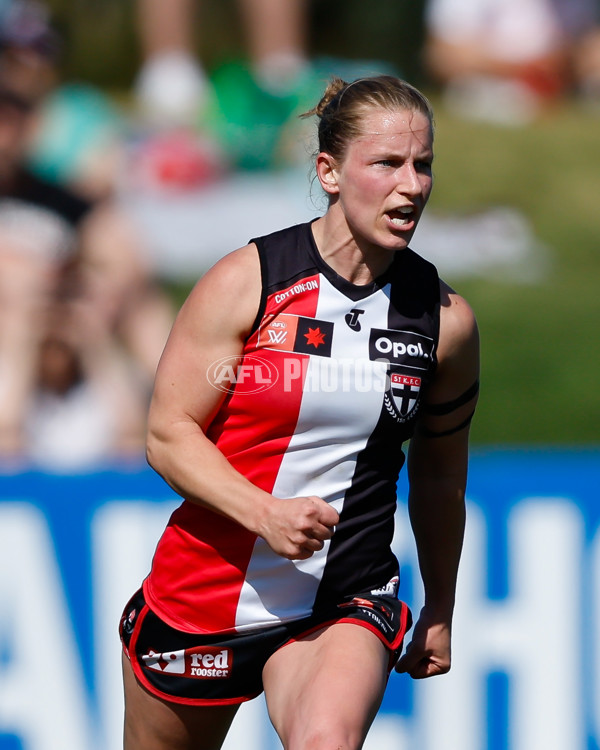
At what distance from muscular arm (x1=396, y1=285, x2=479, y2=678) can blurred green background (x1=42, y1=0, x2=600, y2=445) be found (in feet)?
12.2

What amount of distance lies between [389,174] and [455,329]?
1.28ft

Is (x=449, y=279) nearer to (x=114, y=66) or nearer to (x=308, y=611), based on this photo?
(x=114, y=66)

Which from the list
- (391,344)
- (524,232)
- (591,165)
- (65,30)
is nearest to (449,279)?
(524,232)

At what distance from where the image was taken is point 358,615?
8.75ft

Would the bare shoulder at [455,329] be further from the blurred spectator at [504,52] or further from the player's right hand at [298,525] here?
the blurred spectator at [504,52]

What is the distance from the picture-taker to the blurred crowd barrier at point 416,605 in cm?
441

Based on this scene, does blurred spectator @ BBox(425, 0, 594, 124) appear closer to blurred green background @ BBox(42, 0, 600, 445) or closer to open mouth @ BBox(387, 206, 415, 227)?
blurred green background @ BBox(42, 0, 600, 445)

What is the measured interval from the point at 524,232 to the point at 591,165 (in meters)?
0.97

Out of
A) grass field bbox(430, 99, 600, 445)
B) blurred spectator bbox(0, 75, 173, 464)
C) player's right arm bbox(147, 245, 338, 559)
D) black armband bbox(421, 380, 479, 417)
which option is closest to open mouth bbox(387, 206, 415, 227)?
player's right arm bbox(147, 245, 338, 559)

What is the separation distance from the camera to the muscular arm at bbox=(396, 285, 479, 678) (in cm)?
275

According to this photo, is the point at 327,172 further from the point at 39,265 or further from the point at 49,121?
the point at 49,121

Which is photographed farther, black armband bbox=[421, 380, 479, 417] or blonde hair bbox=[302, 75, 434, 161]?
black armband bbox=[421, 380, 479, 417]

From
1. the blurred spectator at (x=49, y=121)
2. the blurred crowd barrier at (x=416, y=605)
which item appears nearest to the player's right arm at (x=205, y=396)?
the blurred crowd barrier at (x=416, y=605)

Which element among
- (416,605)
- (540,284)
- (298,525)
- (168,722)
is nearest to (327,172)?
(298,525)
